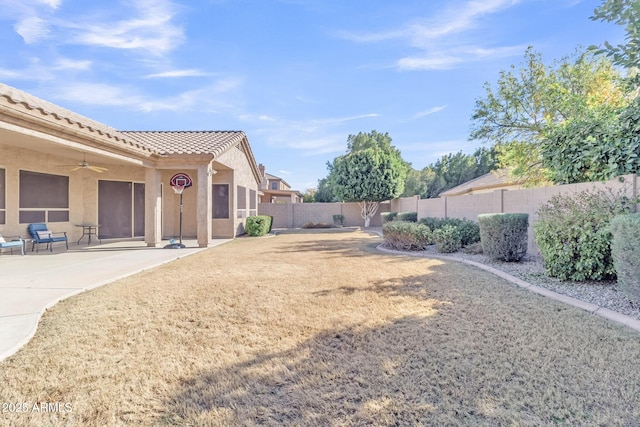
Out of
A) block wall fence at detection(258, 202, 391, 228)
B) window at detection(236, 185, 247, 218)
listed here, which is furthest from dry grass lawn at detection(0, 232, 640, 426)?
block wall fence at detection(258, 202, 391, 228)

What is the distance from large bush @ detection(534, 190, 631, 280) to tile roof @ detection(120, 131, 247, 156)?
10.2 meters

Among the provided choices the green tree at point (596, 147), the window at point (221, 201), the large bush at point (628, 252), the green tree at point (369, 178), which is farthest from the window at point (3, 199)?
the green tree at point (369, 178)

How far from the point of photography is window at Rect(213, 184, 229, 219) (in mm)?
14438

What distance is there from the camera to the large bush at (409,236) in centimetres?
979

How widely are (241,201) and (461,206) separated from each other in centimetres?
1069

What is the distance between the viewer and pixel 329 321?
3873mm

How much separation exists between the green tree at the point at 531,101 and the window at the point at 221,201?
38.7ft

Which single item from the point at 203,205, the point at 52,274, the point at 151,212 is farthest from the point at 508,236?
the point at 151,212

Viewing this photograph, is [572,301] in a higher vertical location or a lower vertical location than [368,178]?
lower

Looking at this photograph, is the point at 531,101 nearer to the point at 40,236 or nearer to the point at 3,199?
the point at 40,236

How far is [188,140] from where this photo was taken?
13641 millimetres

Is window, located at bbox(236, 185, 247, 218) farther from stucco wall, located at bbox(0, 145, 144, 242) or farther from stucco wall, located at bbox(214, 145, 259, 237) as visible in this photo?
stucco wall, located at bbox(0, 145, 144, 242)

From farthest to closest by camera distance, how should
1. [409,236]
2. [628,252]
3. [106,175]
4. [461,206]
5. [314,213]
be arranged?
[314,213]
[106,175]
[461,206]
[409,236]
[628,252]

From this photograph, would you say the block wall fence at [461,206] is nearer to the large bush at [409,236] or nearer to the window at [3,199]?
the large bush at [409,236]
